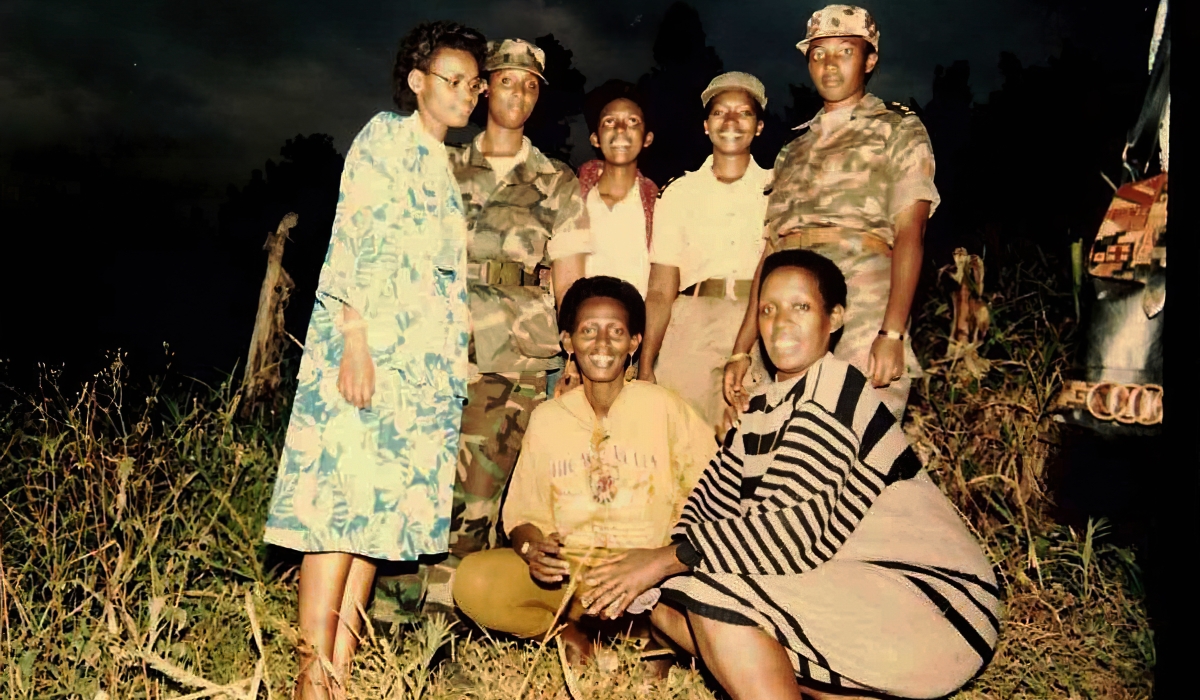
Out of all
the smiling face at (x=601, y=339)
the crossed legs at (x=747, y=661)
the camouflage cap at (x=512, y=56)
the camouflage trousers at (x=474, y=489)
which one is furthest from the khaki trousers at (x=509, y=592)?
the camouflage cap at (x=512, y=56)

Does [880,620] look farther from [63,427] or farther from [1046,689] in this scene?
[63,427]

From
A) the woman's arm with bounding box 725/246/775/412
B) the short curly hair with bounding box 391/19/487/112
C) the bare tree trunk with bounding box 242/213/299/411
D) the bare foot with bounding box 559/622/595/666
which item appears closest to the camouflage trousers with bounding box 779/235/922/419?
the woman's arm with bounding box 725/246/775/412

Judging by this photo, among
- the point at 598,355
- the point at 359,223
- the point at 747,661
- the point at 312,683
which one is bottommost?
the point at 312,683

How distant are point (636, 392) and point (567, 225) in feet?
2.32

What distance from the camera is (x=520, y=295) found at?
3.45 m

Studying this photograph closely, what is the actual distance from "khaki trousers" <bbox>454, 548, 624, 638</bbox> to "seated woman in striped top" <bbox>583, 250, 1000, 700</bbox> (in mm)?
479

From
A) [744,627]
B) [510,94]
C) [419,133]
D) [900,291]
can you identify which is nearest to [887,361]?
[900,291]

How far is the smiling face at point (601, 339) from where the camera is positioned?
3.16 meters

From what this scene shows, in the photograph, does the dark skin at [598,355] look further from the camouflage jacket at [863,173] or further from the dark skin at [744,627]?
the camouflage jacket at [863,173]

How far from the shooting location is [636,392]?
322 centimetres

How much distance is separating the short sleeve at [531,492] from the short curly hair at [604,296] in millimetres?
369

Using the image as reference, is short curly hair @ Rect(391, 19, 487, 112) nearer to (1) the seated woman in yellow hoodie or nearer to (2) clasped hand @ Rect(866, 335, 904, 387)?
(1) the seated woman in yellow hoodie

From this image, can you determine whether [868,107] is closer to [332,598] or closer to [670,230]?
[670,230]

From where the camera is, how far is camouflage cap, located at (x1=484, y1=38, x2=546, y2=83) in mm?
3441
